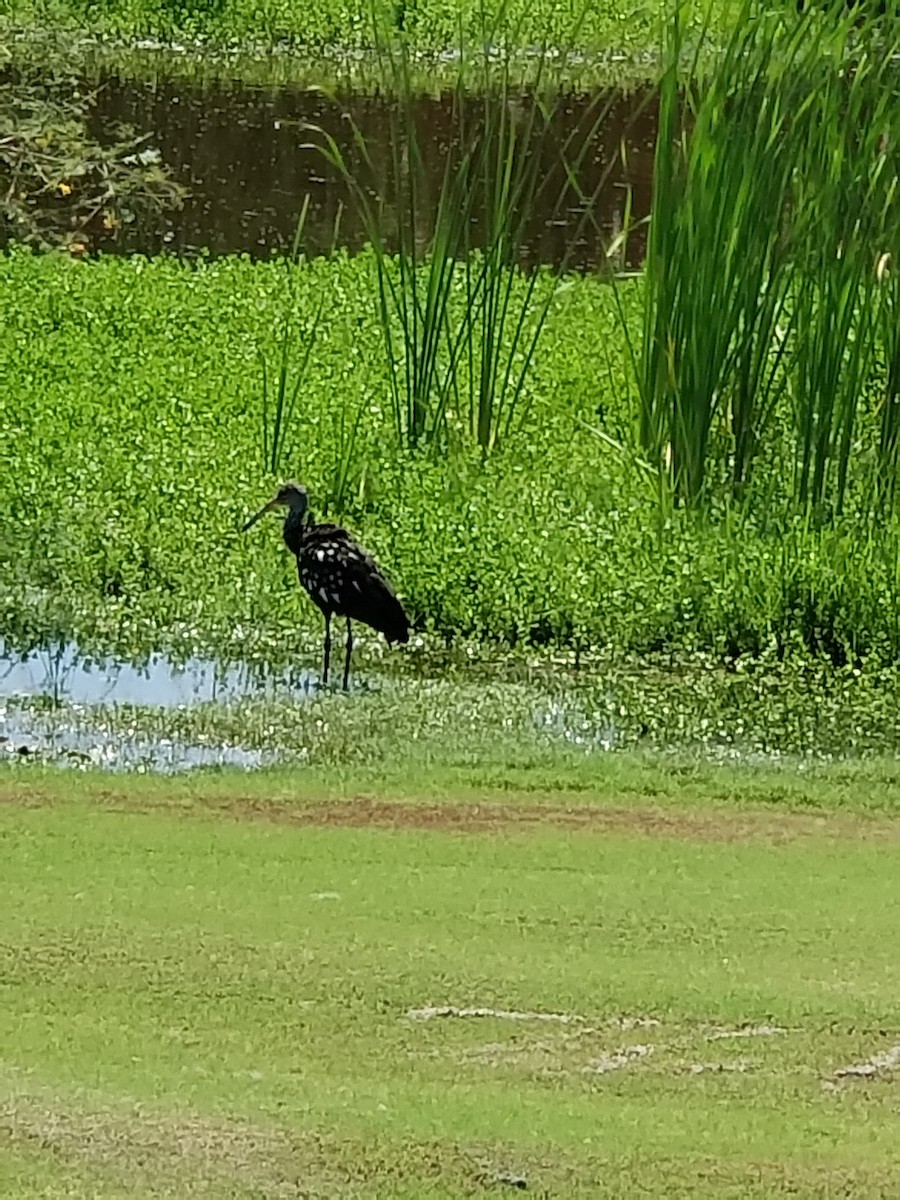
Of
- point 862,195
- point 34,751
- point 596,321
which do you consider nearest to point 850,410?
point 862,195

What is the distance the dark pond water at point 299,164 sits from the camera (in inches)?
655

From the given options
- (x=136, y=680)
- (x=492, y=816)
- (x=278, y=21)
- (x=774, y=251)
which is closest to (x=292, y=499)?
(x=136, y=680)

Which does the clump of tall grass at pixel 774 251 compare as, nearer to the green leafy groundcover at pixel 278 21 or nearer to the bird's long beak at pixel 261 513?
the bird's long beak at pixel 261 513

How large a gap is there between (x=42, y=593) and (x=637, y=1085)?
4902mm

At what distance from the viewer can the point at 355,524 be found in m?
9.55

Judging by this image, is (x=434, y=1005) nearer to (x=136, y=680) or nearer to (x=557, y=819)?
(x=557, y=819)

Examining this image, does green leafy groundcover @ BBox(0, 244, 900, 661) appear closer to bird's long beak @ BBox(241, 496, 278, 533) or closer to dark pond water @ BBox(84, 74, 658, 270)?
bird's long beak @ BBox(241, 496, 278, 533)

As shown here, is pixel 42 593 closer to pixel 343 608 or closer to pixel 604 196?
pixel 343 608

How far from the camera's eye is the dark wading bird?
7.86 metres

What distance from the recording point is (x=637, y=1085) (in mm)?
3967

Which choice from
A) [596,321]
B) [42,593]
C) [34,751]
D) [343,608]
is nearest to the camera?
[34,751]

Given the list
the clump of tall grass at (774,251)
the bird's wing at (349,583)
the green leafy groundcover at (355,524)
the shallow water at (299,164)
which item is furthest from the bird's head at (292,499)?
the shallow water at (299,164)

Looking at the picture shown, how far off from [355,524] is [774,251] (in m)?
1.80

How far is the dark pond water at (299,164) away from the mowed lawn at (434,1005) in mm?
10112
